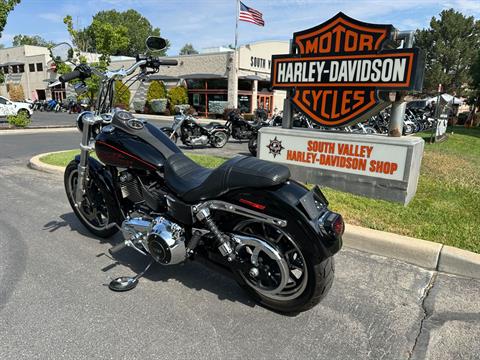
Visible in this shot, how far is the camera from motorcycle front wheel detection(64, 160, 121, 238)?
348 centimetres

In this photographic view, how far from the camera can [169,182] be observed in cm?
285

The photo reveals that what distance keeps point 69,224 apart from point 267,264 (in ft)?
9.57

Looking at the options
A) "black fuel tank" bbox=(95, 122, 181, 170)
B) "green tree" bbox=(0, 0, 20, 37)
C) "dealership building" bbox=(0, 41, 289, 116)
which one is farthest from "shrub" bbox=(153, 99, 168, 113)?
"black fuel tank" bbox=(95, 122, 181, 170)

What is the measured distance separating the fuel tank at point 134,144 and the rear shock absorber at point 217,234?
1.96ft

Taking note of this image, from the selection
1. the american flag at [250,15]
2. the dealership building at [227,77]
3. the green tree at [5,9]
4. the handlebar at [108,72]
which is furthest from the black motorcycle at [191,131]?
the dealership building at [227,77]

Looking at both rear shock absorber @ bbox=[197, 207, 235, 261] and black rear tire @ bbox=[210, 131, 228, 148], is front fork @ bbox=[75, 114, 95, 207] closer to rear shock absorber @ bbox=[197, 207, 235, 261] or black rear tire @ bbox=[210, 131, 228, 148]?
rear shock absorber @ bbox=[197, 207, 235, 261]

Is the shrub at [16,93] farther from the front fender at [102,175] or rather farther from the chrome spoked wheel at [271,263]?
the chrome spoked wheel at [271,263]

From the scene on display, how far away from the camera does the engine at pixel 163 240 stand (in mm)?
2736

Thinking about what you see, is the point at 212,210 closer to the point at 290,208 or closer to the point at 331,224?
the point at 290,208

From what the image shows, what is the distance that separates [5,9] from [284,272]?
21207 millimetres

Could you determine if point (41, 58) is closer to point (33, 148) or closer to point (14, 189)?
point (33, 148)

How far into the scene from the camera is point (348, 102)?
5.52 m

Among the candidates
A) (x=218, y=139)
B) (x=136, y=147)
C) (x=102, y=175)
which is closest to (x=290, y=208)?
(x=136, y=147)

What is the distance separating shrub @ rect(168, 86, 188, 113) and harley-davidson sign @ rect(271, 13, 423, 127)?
2332 centimetres
